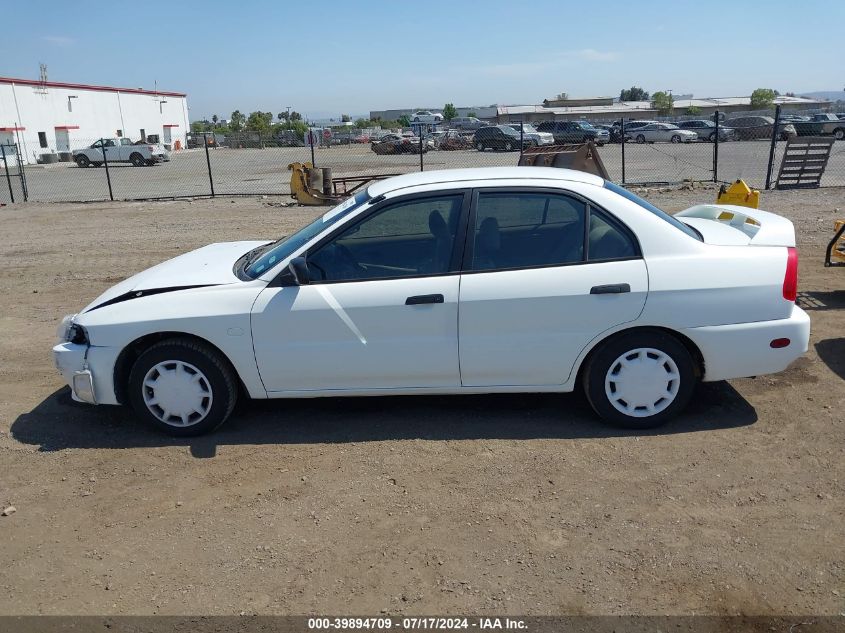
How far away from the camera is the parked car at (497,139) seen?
1506 inches

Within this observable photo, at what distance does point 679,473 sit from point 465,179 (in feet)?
7.18

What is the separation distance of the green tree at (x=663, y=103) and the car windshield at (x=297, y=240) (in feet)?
320

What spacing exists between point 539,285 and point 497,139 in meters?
34.8

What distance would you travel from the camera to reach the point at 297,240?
4.70 meters

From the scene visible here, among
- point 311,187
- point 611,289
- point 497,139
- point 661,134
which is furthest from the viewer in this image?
point 661,134

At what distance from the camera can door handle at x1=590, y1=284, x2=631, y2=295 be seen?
430 cm

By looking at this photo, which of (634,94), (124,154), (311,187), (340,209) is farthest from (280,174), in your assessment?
(634,94)

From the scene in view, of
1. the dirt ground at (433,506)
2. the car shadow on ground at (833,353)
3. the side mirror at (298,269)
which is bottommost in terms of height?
the dirt ground at (433,506)

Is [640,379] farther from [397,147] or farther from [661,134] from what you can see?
[661,134]

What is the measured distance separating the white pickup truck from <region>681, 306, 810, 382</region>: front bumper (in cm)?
4135

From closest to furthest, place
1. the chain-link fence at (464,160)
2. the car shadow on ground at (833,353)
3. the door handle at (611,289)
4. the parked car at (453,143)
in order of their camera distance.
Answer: the door handle at (611,289)
the car shadow on ground at (833,353)
the chain-link fence at (464,160)
the parked car at (453,143)

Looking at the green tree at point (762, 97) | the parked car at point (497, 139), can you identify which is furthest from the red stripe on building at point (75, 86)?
the green tree at point (762, 97)

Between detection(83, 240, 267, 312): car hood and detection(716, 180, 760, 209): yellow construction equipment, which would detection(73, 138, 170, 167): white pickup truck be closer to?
detection(716, 180, 760, 209): yellow construction equipment

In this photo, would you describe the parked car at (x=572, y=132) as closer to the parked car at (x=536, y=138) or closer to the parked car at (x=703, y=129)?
the parked car at (x=536, y=138)
